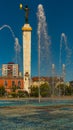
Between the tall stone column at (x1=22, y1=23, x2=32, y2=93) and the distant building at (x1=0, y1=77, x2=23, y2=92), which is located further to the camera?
the distant building at (x1=0, y1=77, x2=23, y2=92)

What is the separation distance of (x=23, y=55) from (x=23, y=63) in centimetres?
334

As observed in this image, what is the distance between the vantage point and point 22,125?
1217 inches

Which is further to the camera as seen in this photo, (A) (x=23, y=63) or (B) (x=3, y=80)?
(B) (x=3, y=80)

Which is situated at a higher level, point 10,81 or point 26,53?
point 26,53

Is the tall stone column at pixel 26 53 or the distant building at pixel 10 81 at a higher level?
the tall stone column at pixel 26 53

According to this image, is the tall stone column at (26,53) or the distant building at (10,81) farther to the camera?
→ the distant building at (10,81)

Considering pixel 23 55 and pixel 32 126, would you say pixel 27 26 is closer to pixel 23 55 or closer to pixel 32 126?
pixel 23 55

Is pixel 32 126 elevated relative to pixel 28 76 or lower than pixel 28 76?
lower

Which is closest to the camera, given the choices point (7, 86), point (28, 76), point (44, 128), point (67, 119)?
point (44, 128)

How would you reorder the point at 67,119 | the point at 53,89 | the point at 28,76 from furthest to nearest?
the point at 28,76 → the point at 53,89 → the point at 67,119

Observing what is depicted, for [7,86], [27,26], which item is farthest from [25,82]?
[7,86]

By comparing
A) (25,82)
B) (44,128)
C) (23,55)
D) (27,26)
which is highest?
(27,26)

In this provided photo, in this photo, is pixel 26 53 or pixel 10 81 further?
pixel 10 81

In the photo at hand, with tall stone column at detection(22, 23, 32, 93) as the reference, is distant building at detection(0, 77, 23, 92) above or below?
below
